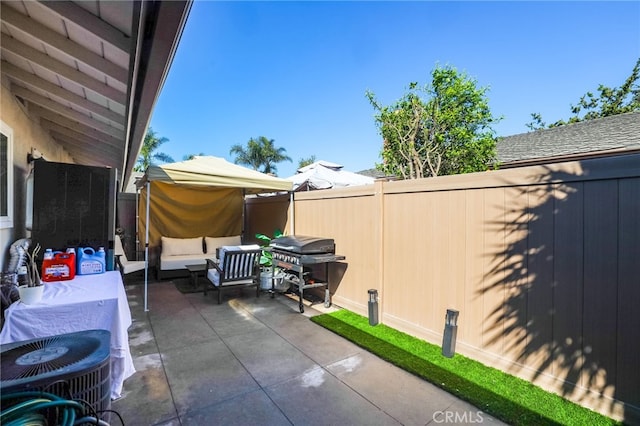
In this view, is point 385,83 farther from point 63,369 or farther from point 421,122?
point 63,369

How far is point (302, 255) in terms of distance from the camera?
4695 millimetres

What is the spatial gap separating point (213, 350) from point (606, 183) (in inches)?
160

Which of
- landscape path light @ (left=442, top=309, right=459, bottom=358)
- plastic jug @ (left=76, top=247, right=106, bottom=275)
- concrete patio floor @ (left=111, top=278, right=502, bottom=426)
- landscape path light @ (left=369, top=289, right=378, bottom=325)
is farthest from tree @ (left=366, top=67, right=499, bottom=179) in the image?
plastic jug @ (left=76, top=247, right=106, bottom=275)

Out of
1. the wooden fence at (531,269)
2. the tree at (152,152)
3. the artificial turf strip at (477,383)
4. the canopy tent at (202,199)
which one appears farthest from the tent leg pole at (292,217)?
the tree at (152,152)

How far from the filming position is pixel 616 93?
18484 mm

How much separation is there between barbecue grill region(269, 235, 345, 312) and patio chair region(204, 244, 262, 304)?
447 millimetres

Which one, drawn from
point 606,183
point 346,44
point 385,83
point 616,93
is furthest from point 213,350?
point 616,93

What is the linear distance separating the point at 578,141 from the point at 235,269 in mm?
10172

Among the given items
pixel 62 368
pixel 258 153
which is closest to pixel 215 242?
pixel 62 368

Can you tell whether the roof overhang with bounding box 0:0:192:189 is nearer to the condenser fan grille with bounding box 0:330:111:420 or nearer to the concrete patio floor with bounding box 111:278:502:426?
the condenser fan grille with bounding box 0:330:111:420

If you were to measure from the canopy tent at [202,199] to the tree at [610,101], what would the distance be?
2284 cm

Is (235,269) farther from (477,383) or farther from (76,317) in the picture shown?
(477,383)

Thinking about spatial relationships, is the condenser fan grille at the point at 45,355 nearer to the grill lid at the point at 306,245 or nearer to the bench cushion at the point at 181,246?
the grill lid at the point at 306,245

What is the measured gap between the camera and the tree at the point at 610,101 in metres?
17.7
